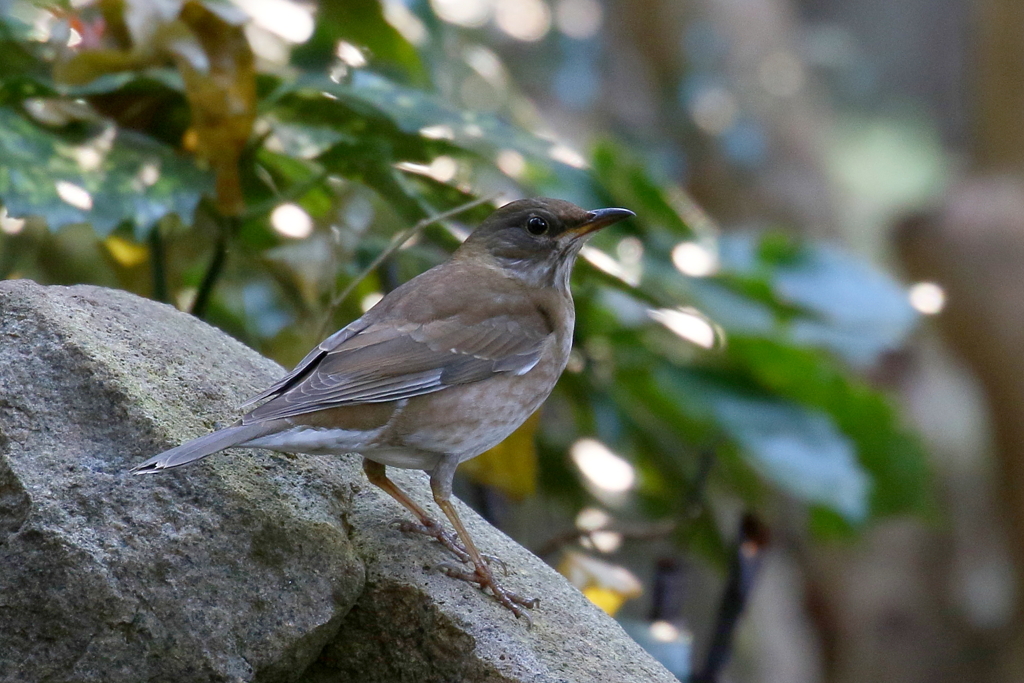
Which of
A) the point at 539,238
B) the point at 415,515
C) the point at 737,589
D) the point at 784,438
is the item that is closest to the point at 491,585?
the point at 415,515

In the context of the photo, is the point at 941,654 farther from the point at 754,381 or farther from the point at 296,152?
the point at 296,152

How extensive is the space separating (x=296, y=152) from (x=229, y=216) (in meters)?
0.34

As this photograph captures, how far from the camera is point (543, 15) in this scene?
11.1 meters

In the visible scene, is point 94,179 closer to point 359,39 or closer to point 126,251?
point 126,251

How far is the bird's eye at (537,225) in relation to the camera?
4227 mm

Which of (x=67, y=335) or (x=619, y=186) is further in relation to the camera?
(x=619, y=186)

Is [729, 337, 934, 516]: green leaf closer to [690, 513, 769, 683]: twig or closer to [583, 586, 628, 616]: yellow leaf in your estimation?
[690, 513, 769, 683]: twig

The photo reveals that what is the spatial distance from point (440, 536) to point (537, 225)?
1.42 m

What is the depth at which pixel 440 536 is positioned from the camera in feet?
10.7

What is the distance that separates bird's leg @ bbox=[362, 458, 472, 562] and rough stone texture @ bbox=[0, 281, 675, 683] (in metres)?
0.06

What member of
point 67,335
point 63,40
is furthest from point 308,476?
point 63,40

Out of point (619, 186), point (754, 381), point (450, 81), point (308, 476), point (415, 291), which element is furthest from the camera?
point (450, 81)

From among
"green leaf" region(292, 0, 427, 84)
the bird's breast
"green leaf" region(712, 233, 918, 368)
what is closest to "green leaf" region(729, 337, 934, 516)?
"green leaf" region(712, 233, 918, 368)

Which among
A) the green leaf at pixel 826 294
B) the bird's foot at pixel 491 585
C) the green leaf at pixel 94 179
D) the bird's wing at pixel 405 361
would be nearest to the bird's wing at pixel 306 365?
the bird's wing at pixel 405 361
